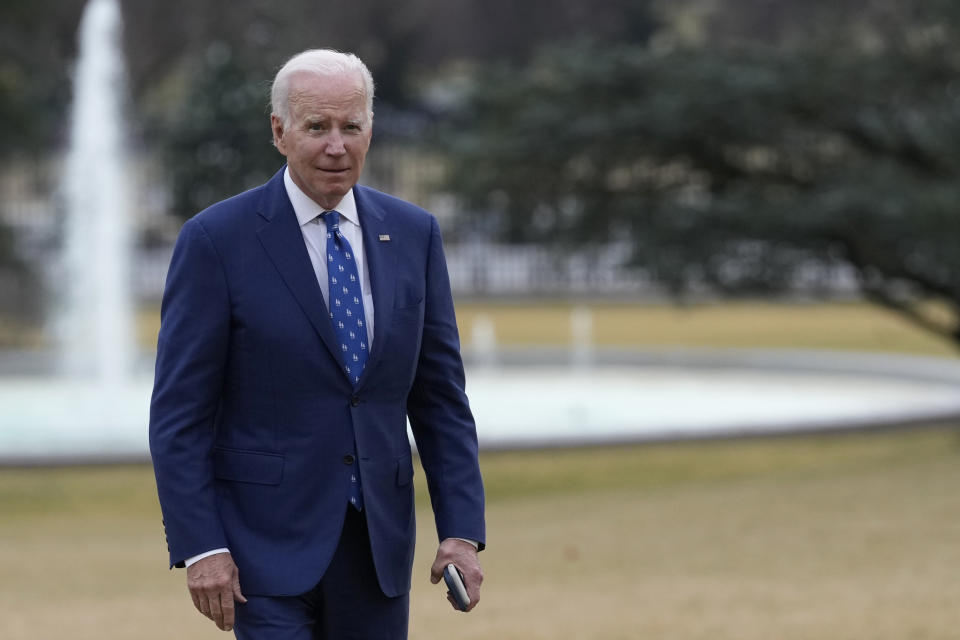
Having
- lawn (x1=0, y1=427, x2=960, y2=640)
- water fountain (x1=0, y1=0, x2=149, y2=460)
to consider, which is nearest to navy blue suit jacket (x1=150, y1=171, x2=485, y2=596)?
lawn (x1=0, y1=427, x2=960, y2=640)

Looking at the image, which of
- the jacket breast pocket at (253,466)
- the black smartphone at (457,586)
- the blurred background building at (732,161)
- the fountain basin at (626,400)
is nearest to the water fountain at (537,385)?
the fountain basin at (626,400)

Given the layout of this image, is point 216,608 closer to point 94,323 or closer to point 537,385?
point 537,385

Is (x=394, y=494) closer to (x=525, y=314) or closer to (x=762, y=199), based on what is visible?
(x=762, y=199)

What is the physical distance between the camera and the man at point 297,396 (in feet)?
9.53

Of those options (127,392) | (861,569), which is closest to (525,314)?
(127,392)

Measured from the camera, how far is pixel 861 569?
24.3 ft

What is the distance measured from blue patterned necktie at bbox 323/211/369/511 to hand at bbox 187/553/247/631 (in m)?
0.26

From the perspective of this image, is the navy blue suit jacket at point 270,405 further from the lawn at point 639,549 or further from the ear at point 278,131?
the lawn at point 639,549

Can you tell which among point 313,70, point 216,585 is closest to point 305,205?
point 313,70

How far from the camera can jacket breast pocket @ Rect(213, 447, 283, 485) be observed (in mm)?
2967

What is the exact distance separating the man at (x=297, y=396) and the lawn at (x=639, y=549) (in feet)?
10.1

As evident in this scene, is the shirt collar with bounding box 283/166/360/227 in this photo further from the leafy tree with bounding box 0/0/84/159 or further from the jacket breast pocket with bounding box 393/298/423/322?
the leafy tree with bounding box 0/0/84/159

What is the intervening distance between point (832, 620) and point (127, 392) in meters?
9.87

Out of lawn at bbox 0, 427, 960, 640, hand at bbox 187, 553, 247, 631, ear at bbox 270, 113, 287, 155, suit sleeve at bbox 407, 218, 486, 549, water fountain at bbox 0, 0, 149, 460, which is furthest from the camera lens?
water fountain at bbox 0, 0, 149, 460
